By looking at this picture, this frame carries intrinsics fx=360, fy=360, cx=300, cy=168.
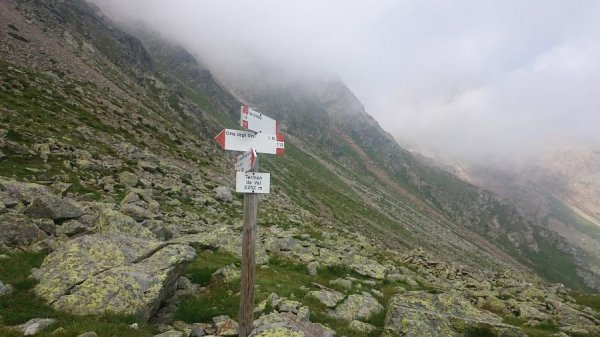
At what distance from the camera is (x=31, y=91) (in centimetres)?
4753

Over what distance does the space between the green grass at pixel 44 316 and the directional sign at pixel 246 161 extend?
5.61m

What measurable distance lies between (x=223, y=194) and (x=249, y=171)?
28.0 metres

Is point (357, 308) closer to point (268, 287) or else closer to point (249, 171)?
point (268, 287)

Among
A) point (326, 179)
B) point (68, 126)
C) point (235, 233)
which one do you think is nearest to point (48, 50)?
point (68, 126)

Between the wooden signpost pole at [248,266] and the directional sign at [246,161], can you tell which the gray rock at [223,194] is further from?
the directional sign at [246,161]

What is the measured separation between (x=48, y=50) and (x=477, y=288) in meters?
85.6

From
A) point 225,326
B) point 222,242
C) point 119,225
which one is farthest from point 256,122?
point 222,242

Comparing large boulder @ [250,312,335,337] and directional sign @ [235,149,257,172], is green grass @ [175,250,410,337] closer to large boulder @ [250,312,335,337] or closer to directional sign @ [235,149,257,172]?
large boulder @ [250,312,335,337]

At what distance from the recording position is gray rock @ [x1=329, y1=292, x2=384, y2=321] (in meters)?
15.6

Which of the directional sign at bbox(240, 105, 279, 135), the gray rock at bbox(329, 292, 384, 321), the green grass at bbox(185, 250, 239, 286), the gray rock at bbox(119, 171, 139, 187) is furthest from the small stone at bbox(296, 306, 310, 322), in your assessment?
the gray rock at bbox(119, 171, 139, 187)

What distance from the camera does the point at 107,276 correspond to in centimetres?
1185

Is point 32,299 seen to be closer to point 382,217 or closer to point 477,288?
point 477,288

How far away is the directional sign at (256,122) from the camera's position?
10461 mm

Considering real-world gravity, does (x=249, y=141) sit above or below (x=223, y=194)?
above
